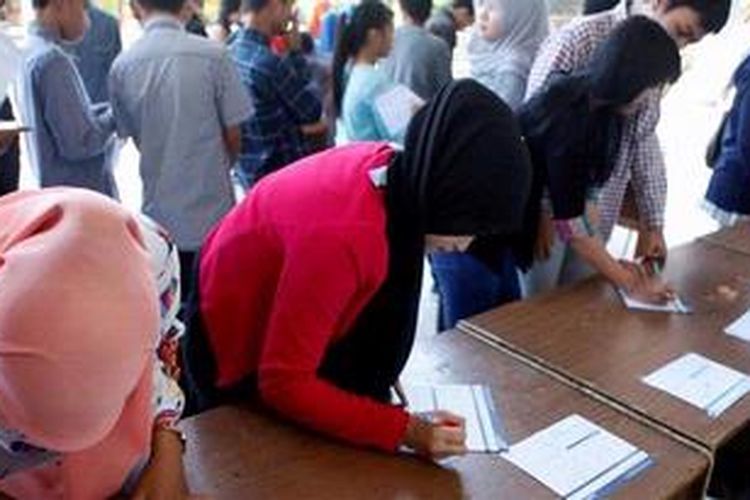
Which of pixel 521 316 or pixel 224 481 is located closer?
pixel 224 481

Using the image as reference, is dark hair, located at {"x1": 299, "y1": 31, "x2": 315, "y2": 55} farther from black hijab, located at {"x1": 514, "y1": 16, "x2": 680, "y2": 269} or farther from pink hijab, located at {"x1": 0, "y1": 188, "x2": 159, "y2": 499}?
pink hijab, located at {"x1": 0, "y1": 188, "x2": 159, "y2": 499}

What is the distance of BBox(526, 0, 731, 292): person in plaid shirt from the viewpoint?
1850 mm

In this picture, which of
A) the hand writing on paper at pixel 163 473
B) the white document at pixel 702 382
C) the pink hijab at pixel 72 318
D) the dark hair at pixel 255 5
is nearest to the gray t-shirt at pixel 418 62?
→ the dark hair at pixel 255 5

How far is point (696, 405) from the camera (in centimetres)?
128

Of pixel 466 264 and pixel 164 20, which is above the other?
pixel 164 20

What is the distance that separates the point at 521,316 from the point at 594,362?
200 millimetres

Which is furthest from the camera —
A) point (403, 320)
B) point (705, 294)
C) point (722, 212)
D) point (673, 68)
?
point (722, 212)

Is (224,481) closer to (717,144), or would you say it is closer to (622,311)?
(622,311)

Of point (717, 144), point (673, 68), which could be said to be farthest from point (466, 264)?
point (717, 144)

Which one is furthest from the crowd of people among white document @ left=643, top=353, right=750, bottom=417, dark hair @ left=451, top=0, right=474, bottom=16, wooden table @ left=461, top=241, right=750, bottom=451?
dark hair @ left=451, top=0, right=474, bottom=16

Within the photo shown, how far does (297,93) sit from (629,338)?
1444 mm

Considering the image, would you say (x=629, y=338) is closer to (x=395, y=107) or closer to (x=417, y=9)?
(x=395, y=107)

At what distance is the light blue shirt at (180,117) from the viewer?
2.11 meters

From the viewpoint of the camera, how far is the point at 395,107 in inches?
103
